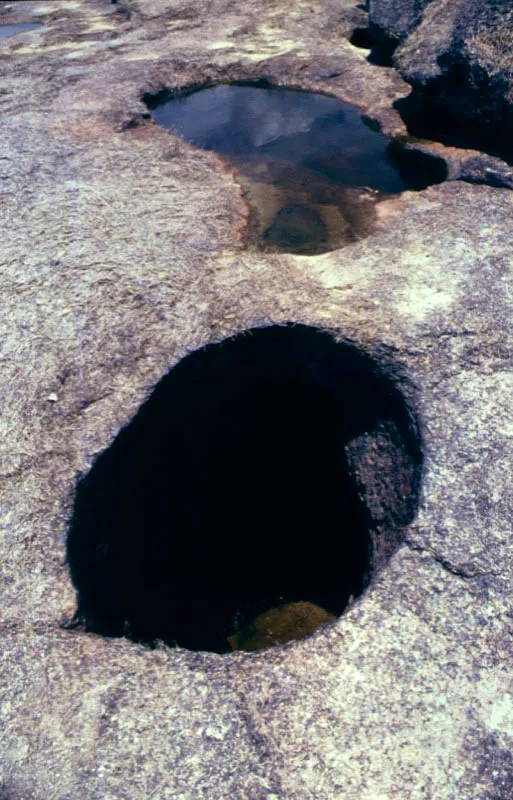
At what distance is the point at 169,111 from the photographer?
5137 millimetres

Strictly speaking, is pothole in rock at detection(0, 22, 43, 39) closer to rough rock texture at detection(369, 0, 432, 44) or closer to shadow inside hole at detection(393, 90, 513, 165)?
rough rock texture at detection(369, 0, 432, 44)

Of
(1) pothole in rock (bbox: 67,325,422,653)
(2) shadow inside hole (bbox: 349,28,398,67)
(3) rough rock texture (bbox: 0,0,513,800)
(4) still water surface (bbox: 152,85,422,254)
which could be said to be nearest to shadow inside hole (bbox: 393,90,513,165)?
(3) rough rock texture (bbox: 0,0,513,800)

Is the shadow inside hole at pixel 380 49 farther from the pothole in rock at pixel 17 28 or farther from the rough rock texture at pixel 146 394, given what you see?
the pothole in rock at pixel 17 28

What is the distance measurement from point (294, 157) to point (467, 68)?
1198 mm

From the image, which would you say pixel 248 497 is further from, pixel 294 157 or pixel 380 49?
pixel 380 49

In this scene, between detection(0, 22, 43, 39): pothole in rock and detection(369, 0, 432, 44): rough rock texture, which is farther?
detection(0, 22, 43, 39): pothole in rock

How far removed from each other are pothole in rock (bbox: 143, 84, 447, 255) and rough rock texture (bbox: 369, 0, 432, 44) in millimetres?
717

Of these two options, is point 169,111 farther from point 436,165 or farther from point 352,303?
point 352,303

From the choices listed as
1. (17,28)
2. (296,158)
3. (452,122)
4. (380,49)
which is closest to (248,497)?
(296,158)

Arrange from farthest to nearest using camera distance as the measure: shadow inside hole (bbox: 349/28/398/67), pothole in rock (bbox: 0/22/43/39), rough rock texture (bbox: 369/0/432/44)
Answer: pothole in rock (bbox: 0/22/43/39), shadow inside hole (bbox: 349/28/398/67), rough rock texture (bbox: 369/0/432/44)

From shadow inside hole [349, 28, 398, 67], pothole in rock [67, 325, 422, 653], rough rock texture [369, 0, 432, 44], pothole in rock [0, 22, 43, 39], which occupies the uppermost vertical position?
pothole in rock [0, 22, 43, 39]

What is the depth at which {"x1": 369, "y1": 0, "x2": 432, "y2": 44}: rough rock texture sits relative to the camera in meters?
5.04

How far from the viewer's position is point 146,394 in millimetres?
2645

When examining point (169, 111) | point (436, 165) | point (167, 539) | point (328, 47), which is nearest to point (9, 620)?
point (167, 539)
